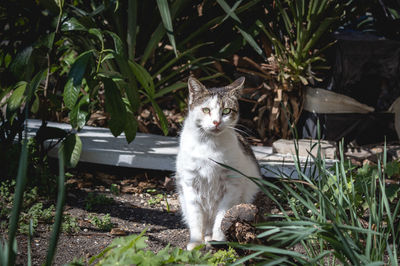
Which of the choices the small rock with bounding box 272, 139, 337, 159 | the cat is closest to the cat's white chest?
the cat

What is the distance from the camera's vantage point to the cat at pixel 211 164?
2314mm

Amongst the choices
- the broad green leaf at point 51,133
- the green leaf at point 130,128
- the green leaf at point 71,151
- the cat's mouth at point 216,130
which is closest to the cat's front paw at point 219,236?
the cat's mouth at point 216,130

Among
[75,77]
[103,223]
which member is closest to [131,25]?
[75,77]

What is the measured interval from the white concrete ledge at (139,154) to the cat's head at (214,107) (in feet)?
2.86

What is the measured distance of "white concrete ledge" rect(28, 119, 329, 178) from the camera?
3357mm

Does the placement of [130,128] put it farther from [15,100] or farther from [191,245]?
[191,245]

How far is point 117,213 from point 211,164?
847 mm

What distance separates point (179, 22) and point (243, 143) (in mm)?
2097

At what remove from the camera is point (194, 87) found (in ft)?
8.32

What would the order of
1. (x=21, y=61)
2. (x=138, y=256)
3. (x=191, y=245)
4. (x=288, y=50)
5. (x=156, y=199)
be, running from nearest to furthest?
1. (x=138, y=256)
2. (x=191, y=245)
3. (x=21, y=61)
4. (x=156, y=199)
5. (x=288, y=50)

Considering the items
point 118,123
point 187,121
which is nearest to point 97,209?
point 118,123

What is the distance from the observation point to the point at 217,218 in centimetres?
235

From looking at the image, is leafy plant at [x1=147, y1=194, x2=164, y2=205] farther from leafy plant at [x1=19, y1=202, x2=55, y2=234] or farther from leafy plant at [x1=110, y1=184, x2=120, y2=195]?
leafy plant at [x1=19, y1=202, x2=55, y2=234]

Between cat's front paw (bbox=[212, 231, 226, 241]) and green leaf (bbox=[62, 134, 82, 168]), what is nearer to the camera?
cat's front paw (bbox=[212, 231, 226, 241])
